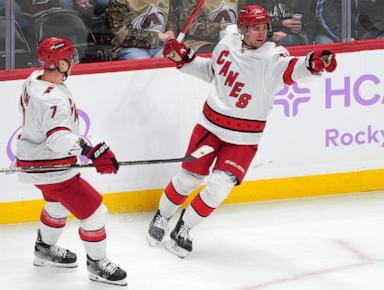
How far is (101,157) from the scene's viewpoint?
3939 mm

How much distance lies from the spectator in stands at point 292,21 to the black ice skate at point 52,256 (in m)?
1.74

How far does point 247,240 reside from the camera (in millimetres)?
4949

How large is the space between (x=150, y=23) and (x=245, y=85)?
2.81 ft

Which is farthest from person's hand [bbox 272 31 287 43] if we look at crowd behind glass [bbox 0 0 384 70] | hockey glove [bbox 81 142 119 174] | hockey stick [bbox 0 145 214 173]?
hockey glove [bbox 81 142 119 174]

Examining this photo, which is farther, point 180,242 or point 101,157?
point 180,242

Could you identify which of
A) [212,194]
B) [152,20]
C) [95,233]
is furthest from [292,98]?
[95,233]

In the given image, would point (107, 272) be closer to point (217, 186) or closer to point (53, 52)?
point (217, 186)

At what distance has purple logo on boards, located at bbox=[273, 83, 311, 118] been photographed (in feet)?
17.8

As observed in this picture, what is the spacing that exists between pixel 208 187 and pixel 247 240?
488mm

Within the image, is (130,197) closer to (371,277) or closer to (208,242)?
(208,242)

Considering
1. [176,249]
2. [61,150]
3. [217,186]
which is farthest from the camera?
[176,249]

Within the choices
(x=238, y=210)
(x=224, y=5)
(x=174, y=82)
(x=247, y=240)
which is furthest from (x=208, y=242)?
(x=224, y=5)

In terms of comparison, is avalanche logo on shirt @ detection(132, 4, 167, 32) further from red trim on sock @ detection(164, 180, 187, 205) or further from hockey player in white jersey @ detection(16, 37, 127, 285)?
hockey player in white jersey @ detection(16, 37, 127, 285)

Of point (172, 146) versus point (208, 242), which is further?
point (172, 146)
